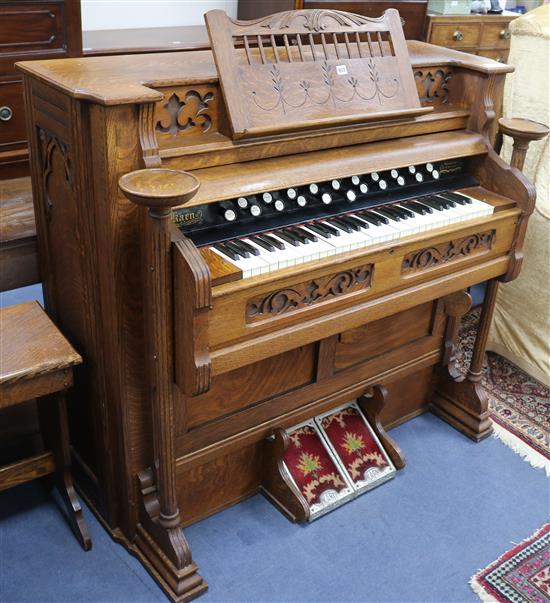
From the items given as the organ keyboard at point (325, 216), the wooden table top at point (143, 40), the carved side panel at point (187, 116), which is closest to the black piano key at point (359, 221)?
the organ keyboard at point (325, 216)

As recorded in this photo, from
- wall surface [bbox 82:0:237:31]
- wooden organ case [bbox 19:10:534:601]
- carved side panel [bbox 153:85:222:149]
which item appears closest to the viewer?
wooden organ case [bbox 19:10:534:601]

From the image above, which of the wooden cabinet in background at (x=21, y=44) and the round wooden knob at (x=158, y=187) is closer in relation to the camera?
the round wooden knob at (x=158, y=187)

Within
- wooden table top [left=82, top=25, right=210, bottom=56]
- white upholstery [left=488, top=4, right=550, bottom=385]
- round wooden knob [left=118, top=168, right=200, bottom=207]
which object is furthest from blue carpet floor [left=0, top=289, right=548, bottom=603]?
wooden table top [left=82, top=25, right=210, bottom=56]

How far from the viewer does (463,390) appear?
2.77 metres

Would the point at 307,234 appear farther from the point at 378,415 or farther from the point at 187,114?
the point at 378,415

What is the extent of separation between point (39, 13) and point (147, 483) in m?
1.90

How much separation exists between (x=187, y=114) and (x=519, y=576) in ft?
5.42

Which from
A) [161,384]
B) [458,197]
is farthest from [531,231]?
[161,384]

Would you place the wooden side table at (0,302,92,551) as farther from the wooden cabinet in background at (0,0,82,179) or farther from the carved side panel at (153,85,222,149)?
the wooden cabinet in background at (0,0,82,179)

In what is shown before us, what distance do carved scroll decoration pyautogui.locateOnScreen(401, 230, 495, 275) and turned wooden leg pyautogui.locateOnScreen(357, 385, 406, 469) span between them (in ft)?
1.79

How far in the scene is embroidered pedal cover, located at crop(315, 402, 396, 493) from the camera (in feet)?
7.98

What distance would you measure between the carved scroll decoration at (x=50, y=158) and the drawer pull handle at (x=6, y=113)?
107 centimetres

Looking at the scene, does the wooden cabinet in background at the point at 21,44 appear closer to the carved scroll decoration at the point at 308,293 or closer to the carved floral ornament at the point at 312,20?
the carved floral ornament at the point at 312,20

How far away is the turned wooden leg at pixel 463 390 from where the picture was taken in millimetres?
2674
